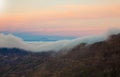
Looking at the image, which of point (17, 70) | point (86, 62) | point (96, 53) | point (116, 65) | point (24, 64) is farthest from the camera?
point (24, 64)

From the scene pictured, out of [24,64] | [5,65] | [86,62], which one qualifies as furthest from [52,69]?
[5,65]

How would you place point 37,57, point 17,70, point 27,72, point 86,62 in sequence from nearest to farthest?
point 86,62, point 27,72, point 17,70, point 37,57

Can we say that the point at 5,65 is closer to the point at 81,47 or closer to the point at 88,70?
the point at 81,47

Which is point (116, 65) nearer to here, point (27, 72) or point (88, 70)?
point (88, 70)

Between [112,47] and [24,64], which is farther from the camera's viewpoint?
[24,64]

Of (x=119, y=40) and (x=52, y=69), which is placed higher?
(x=119, y=40)

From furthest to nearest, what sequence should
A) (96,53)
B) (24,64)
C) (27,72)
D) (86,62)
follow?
(24,64) < (27,72) < (96,53) < (86,62)

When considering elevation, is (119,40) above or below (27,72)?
above

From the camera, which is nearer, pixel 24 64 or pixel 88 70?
pixel 88 70

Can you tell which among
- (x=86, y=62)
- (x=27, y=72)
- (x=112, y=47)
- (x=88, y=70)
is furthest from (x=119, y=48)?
(x=27, y=72)
